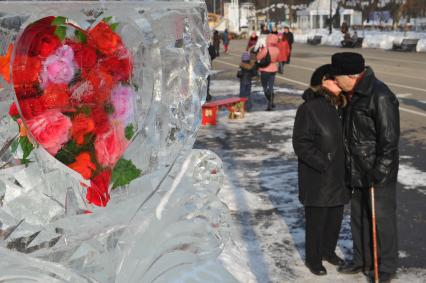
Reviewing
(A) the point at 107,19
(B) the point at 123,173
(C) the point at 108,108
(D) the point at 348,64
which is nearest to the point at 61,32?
(A) the point at 107,19

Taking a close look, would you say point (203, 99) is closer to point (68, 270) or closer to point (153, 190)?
point (153, 190)

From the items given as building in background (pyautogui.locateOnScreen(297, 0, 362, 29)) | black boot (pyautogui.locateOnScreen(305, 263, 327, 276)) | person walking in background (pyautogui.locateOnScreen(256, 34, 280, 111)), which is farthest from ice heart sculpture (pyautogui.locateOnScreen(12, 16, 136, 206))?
building in background (pyautogui.locateOnScreen(297, 0, 362, 29))

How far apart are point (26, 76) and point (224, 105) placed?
8993 millimetres

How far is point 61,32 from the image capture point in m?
1.64

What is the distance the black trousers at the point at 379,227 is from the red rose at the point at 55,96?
284 centimetres

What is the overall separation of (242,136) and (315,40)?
3137cm

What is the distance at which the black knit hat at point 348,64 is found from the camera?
3.88 metres

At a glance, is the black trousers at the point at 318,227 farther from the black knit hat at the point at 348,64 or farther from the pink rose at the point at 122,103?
the pink rose at the point at 122,103

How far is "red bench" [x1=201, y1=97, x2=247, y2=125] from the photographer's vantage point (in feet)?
32.8

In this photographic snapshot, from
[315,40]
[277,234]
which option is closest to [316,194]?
[277,234]

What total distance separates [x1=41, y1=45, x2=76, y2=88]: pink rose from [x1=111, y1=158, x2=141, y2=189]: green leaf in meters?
0.31

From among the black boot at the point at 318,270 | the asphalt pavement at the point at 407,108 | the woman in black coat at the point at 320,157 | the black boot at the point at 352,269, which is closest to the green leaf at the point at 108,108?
the woman in black coat at the point at 320,157

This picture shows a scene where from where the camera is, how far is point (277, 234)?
4.98m

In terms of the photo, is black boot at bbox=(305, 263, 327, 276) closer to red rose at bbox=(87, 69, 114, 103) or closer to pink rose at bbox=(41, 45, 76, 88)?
red rose at bbox=(87, 69, 114, 103)
